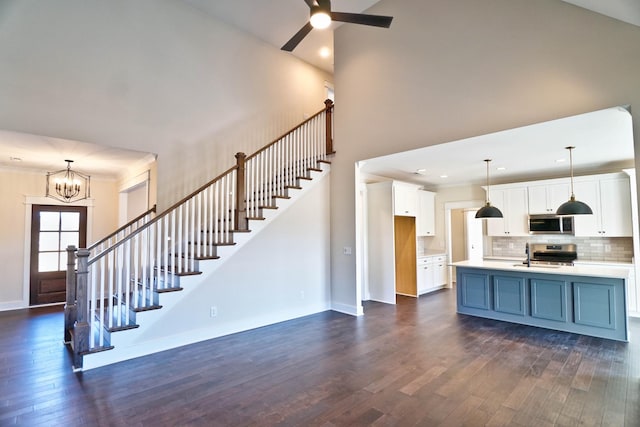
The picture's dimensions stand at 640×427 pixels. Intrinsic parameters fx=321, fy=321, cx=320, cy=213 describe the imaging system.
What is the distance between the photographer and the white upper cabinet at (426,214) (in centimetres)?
781

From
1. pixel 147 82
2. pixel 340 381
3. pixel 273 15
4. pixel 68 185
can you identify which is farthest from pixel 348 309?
pixel 68 185

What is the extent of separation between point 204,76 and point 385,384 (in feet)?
18.4

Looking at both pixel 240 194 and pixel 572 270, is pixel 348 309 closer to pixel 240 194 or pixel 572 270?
pixel 240 194

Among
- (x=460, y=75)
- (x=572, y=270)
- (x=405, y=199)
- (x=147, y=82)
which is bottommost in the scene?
(x=572, y=270)

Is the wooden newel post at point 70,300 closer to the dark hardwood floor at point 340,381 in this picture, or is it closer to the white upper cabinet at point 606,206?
the dark hardwood floor at point 340,381

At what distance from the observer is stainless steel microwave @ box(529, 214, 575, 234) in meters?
6.52

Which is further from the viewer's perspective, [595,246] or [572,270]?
[595,246]

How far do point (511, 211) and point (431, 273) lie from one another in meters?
2.29

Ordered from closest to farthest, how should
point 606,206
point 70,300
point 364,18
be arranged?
point 364,18 < point 70,300 < point 606,206

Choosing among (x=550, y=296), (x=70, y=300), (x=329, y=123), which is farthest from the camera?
(x=329, y=123)

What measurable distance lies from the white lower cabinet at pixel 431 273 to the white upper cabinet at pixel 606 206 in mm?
2911

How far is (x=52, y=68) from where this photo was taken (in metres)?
4.29

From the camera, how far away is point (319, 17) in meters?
3.23

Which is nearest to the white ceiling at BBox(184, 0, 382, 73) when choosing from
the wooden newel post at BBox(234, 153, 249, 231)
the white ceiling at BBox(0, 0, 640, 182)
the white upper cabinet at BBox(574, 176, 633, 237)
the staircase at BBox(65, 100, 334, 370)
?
the white ceiling at BBox(0, 0, 640, 182)
